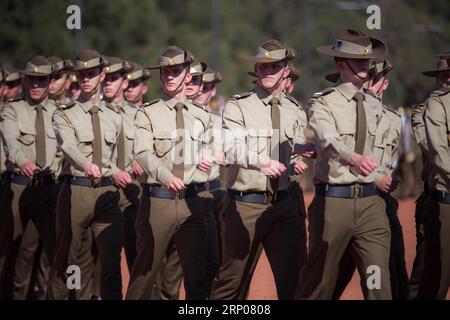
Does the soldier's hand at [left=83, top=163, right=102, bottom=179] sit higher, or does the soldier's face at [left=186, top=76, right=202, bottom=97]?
the soldier's face at [left=186, top=76, right=202, bottom=97]

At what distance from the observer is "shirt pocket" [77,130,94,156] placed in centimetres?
1123

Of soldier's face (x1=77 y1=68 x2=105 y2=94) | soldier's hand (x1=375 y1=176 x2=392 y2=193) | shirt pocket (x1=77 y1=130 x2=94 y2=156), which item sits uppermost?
soldier's face (x1=77 y1=68 x2=105 y2=94)

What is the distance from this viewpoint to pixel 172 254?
40.4 ft

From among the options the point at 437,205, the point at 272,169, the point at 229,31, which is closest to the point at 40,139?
the point at 272,169

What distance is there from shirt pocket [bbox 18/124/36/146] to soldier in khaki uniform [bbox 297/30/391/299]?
165 inches

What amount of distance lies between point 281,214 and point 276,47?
1504 millimetres

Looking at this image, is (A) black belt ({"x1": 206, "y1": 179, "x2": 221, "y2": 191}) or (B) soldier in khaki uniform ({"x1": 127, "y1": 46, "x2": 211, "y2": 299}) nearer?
(B) soldier in khaki uniform ({"x1": 127, "y1": 46, "x2": 211, "y2": 299})

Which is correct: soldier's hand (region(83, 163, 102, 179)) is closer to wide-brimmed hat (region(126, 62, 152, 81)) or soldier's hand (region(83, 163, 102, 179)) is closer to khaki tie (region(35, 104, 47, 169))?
khaki tie (region(35, 104, 47, 169))

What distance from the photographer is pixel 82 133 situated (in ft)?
36.9

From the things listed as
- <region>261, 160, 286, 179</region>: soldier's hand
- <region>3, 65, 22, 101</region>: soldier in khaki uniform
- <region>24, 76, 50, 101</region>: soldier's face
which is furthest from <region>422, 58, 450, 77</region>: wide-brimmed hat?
<region>3, 65, 22, 101</region>: soldier in khaki uniform

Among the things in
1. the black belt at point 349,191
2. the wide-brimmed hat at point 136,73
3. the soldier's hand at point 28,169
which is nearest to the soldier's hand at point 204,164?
the black belt at point 349,191

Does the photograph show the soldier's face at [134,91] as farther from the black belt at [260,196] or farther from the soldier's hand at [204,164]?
the black belt at [260,196]
